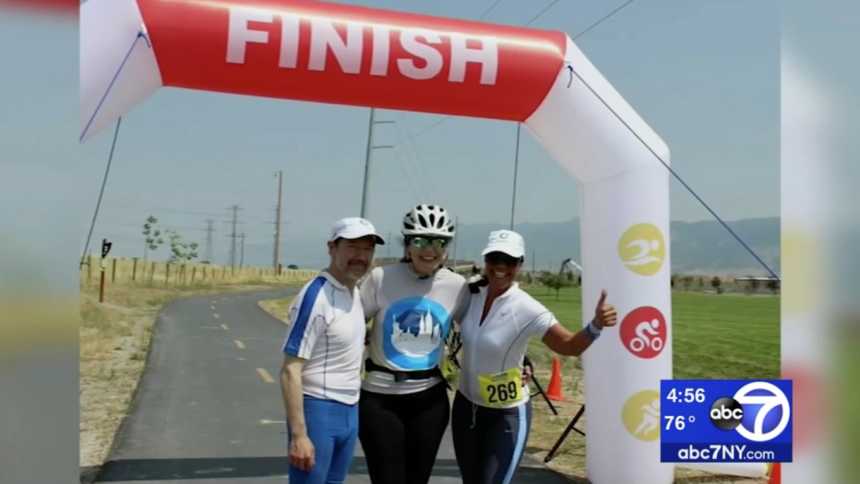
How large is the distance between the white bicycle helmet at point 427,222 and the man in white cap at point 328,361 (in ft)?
0.61

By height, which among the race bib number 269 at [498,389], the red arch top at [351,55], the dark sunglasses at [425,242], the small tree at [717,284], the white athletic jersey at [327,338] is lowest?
the race bib number 269 at [498,389]

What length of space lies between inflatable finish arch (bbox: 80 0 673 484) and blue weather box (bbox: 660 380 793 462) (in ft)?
1.49

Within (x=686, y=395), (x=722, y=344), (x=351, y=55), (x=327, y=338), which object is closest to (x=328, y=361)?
(x=327, y=338)

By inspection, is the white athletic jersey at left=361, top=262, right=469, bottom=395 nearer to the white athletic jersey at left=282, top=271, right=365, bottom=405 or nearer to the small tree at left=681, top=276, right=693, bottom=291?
the white athletic jersey at left=282, top=271, right=365, bottom=405

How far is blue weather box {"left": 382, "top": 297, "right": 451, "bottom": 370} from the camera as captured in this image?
138 inches

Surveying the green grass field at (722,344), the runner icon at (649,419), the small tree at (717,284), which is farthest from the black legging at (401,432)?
the small tree at (717,284)

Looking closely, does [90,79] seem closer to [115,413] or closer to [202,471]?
[202,471]

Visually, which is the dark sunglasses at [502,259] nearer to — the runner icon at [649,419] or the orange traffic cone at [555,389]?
the runner icon at [649,419]

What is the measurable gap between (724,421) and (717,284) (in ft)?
278

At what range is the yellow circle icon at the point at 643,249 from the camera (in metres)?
5.83

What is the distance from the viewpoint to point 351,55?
534 cm

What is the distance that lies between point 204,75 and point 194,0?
0.48 metres

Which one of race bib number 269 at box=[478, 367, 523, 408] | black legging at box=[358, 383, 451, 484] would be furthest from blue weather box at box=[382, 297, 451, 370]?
race bib number 269 at box=[478, 367, 523, 408]

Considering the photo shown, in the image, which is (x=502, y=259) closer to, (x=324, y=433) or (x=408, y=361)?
(x=408, y=361)
